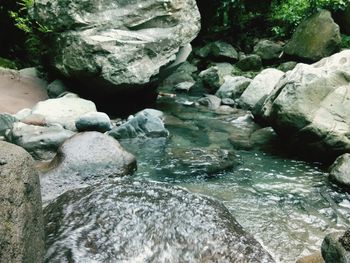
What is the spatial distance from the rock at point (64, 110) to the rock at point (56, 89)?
110 centimetres

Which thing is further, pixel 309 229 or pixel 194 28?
pixel 194 28

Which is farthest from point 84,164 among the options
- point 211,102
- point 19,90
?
point 211,102

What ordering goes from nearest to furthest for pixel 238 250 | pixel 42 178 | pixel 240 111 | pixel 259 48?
pixel 238 250
pixel 42 178
pixel 240 111
pixel 259 48

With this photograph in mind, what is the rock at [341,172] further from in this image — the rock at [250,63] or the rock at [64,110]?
the rock at [250,63]

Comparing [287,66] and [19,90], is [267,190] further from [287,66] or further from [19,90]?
[287,66]

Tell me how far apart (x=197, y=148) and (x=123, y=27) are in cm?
325

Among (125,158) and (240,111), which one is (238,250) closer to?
(125,158)

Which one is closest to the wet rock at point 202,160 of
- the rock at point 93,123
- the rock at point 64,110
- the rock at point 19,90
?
the rock at point 93,123

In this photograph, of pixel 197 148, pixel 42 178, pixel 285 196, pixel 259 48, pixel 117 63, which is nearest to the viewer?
pixel 42 178

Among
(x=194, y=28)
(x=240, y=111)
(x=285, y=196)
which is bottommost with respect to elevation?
(x=240, y=111)

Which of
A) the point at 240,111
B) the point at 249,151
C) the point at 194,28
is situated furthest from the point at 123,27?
the point at 249,151

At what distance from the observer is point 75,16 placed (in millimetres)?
7992

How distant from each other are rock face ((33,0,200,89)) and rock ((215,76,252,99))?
74.0 inches

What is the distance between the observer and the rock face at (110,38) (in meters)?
7.95
